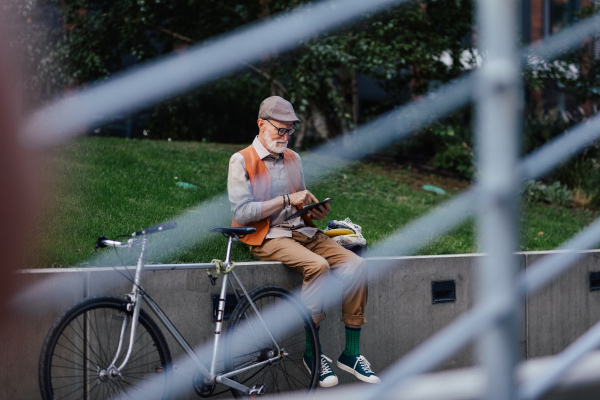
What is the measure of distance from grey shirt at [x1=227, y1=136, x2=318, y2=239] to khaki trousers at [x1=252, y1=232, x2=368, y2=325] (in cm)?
6

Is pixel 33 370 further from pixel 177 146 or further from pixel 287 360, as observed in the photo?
pixel 177 146

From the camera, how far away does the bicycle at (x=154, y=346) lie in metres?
3.38

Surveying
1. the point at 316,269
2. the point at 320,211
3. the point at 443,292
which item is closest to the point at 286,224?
the point at 320,211

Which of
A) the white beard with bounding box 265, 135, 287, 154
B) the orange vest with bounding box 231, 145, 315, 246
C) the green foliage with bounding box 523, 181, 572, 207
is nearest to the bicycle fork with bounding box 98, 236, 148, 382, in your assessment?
the orange vest with bounding box 231, 145, 315, 246

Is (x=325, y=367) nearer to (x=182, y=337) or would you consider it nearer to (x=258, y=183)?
(x=182, y=337)

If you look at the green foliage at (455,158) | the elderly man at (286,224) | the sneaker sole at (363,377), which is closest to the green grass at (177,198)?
the green foliage at (455,158)

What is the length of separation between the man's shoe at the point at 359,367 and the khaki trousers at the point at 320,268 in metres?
0.22

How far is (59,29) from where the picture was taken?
11016mm

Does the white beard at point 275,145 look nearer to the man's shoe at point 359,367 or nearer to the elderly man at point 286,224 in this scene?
the elderly man at point 286,224

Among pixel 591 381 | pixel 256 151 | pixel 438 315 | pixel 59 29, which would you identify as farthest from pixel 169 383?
pixel 59 29

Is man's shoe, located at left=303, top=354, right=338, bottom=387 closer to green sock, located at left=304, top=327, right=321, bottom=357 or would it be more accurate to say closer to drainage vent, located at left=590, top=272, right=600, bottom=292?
green sock, located at left=304, top=327, right=321, bottom=357

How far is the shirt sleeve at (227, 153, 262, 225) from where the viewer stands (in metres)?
4.16

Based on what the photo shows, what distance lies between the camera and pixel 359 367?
4297 millimetres

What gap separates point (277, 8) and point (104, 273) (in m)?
7.15
